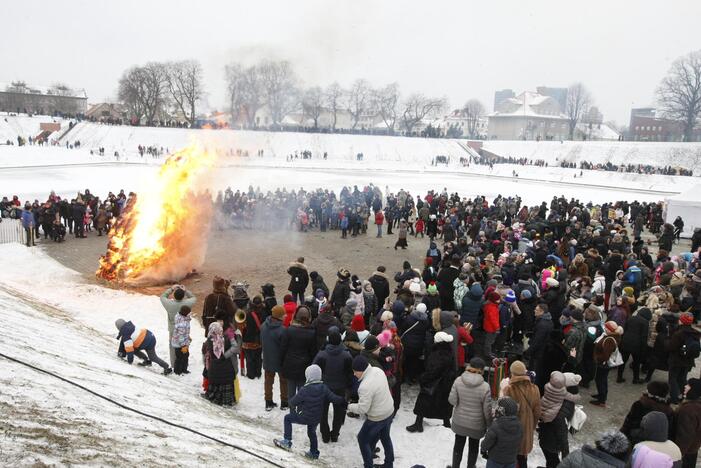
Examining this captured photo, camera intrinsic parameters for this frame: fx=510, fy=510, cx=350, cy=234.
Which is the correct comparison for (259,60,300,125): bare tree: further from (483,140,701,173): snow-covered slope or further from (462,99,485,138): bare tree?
(462,99,485,138): bare tree

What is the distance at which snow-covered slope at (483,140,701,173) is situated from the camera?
59969 millimetres

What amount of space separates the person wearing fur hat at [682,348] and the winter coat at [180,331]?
7387mm

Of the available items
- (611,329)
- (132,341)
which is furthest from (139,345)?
(611,329)

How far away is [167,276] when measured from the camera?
46.2 feet

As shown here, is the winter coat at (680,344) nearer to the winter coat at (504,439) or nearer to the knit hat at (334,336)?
the winter coat at (504,439)

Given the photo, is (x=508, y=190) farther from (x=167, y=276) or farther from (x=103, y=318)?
(x=103, y=318)

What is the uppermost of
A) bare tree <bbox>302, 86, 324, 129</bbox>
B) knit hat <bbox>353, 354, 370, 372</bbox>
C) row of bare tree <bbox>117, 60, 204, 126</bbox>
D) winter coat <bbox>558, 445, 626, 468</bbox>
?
row of bare tree <bbox>117, 60, 204, 126</bbox>

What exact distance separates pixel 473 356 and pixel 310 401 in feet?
12.4

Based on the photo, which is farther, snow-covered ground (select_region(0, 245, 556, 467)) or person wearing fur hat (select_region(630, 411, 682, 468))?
person wearing fur hat (select_region(630, 411, 682, 468))

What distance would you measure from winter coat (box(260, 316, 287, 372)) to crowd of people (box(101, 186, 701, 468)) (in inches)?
1.2

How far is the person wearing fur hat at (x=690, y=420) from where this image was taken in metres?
5.57

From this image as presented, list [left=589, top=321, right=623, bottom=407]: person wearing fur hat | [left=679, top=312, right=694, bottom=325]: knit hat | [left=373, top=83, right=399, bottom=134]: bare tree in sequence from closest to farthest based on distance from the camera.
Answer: [left=679, top=312, right=694, bottom=325]: knit hat
[left=589, top=321, right=623, bottom=407]: person wearing fur hat
[left=373, top=83, right=399, bottom=134]: bare tree

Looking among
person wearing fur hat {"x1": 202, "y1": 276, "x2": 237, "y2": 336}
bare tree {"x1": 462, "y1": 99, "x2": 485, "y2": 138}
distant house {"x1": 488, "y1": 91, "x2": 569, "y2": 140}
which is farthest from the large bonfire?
bare tree {"x1": 462, "y1": 99, "x2": 485, "y2": 138}

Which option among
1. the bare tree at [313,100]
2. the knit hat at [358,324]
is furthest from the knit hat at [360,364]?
the bare tree at [313,100]
